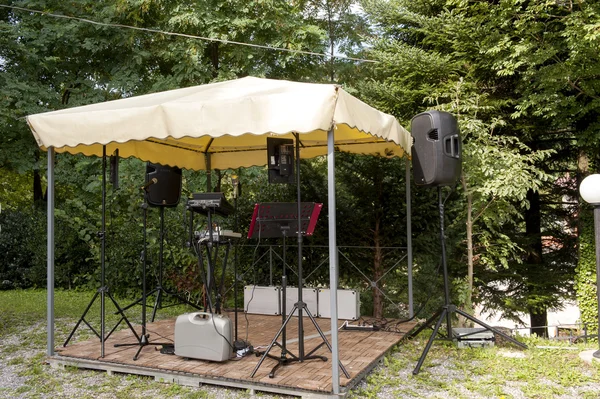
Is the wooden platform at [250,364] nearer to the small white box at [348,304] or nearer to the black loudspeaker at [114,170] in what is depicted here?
the small white box at [348,304]

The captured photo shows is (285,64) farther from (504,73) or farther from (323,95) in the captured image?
(323,95)

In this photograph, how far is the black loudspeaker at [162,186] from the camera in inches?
191

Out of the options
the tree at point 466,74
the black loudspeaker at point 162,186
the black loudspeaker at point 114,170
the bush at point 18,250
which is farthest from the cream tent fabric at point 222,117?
the bush at point 18,250

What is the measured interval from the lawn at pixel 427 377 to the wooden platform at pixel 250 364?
0.07 metres

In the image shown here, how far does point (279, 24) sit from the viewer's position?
8.02 meters

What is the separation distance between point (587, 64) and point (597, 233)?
2988 millimetres

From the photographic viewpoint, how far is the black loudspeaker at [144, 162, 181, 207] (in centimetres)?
486

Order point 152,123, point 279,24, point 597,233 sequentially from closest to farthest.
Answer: point 152,123, point 597,233, point 279,24

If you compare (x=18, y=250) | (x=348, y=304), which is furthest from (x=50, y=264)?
(x=18, y=250)

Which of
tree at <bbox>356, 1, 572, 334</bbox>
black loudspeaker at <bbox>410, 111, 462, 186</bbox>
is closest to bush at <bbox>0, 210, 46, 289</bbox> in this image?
tree at <bbox>356, 1, 572, 334</bbox>

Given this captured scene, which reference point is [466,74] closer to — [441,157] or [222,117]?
[441,157]

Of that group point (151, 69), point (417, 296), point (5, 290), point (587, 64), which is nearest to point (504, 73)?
point (587, 64)

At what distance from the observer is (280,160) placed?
3766 mm

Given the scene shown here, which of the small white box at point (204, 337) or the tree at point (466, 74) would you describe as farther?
the tree at point (466, 74)
